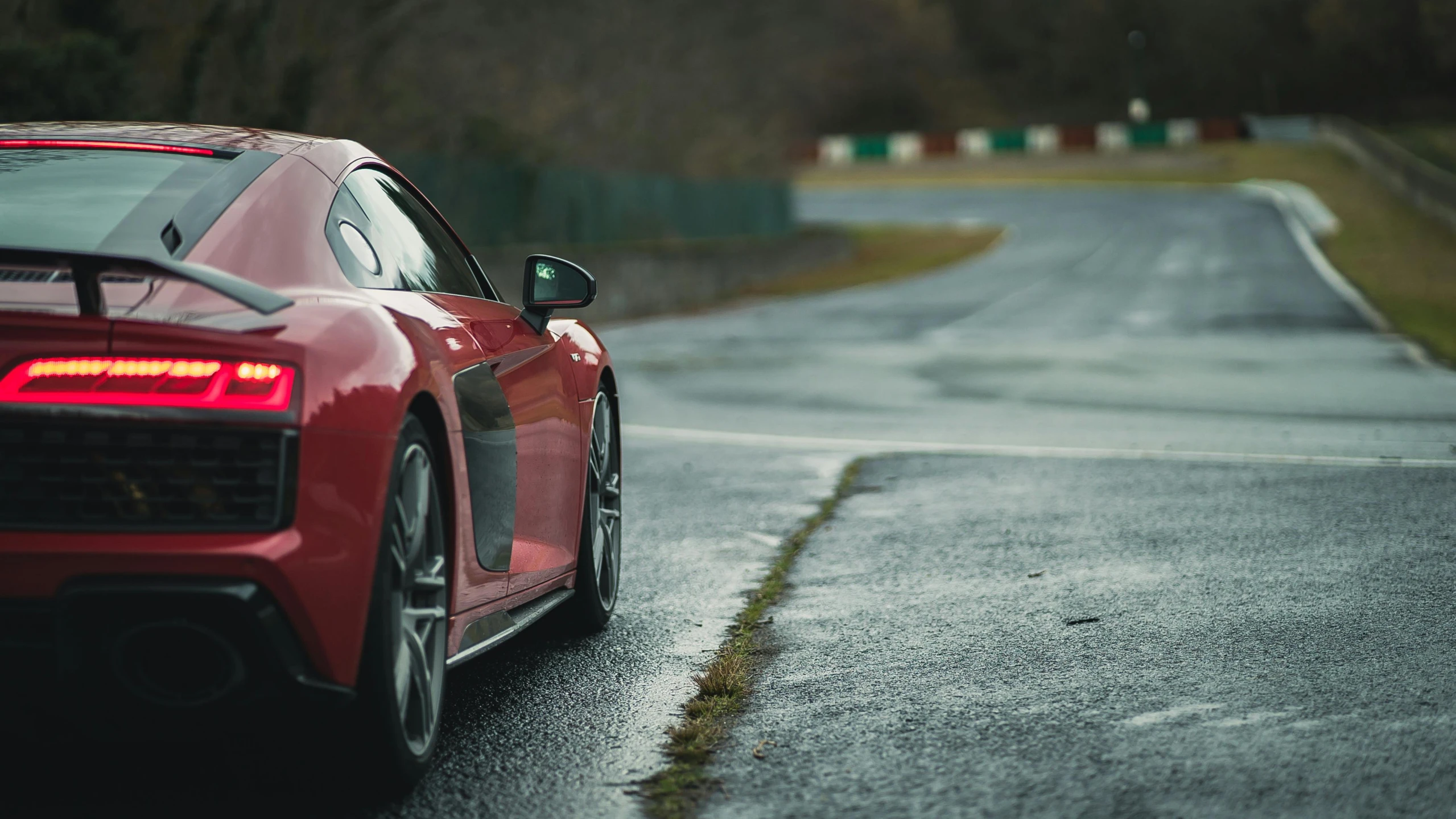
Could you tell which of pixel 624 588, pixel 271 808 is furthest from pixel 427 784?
pixel 624 588

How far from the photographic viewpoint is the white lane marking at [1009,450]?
381 inches

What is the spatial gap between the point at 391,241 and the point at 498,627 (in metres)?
1.03

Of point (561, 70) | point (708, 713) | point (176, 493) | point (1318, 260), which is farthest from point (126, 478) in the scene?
point (1318, 260)

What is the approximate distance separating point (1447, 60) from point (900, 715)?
103832 millimetres

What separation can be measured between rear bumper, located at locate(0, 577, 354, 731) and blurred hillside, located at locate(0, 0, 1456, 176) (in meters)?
12.0

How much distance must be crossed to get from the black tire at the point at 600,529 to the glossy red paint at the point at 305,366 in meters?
1.01

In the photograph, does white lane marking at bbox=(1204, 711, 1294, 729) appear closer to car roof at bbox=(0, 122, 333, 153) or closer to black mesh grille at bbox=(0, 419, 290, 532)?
black mesh grille at bbox=(0, 419, 290, 532)

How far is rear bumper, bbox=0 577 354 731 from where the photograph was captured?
3277mm

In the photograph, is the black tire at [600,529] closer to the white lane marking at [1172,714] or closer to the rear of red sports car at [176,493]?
the white lane marking at [1172,714]

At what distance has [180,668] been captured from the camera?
3.38m

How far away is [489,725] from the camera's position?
4609 mm

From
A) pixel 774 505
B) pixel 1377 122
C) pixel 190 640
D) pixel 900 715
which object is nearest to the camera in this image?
pixel 190 640

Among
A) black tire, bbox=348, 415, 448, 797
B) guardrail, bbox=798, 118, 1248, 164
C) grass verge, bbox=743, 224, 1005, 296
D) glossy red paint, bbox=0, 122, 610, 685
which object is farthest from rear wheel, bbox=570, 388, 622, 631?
guardrail, bbox=798, 118, 1248, 164

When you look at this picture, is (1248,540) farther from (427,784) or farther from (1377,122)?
(1377,122)
